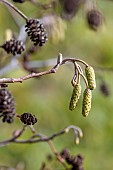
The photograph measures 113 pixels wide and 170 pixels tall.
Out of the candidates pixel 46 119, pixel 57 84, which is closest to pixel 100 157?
pixel 46 119

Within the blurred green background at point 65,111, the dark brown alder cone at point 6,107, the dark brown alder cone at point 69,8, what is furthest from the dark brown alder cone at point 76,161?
the blurred green background at point 65,111

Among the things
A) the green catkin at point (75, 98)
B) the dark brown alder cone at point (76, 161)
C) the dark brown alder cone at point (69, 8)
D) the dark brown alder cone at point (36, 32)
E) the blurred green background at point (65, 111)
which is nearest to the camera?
the green catkin at point (75, 98)

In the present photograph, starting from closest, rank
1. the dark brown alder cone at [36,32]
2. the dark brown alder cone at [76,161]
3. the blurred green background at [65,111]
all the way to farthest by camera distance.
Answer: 1. the dark brown alder cone at [36,32]
2. the dark brown alder cone at [76,161]
3. the blurred green background at [65,111]

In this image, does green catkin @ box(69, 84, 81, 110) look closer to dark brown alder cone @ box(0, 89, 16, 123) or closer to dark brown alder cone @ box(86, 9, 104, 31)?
dark brown alder cone @ box(0, 89, 16, 123)

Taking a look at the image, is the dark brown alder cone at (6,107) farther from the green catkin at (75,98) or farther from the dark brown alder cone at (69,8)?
the dark brown alder cone at (69,8)

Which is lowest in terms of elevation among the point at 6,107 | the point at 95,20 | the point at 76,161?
the point at 76,161

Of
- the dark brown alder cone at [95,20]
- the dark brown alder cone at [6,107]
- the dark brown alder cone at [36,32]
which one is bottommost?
the dark brown alder cone at [6,107]

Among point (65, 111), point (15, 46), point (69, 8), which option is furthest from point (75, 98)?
point (65, 111)

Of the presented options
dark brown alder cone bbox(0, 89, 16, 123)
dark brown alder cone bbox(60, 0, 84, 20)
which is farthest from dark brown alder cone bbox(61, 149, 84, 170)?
dark brown alder cone bbox(60, 0, 84, 20)

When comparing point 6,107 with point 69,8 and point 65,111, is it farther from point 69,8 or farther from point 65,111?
point 65,111

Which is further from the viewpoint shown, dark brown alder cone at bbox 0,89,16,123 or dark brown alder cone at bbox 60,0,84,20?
dark brown alder cone at bbox 60,0,84,20

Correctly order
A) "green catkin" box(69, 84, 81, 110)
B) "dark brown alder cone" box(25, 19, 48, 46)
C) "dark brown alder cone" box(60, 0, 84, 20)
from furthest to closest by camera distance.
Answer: "dark brown alder cone" box(60, 0, 84, 20), "dark brown alder cone" box(25, 19, 48, 46), "green catkin" box(69, 84, 81, 110)

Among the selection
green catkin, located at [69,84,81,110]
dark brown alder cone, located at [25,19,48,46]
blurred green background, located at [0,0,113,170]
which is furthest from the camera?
blurred green background, located at [0,0,113,170]
